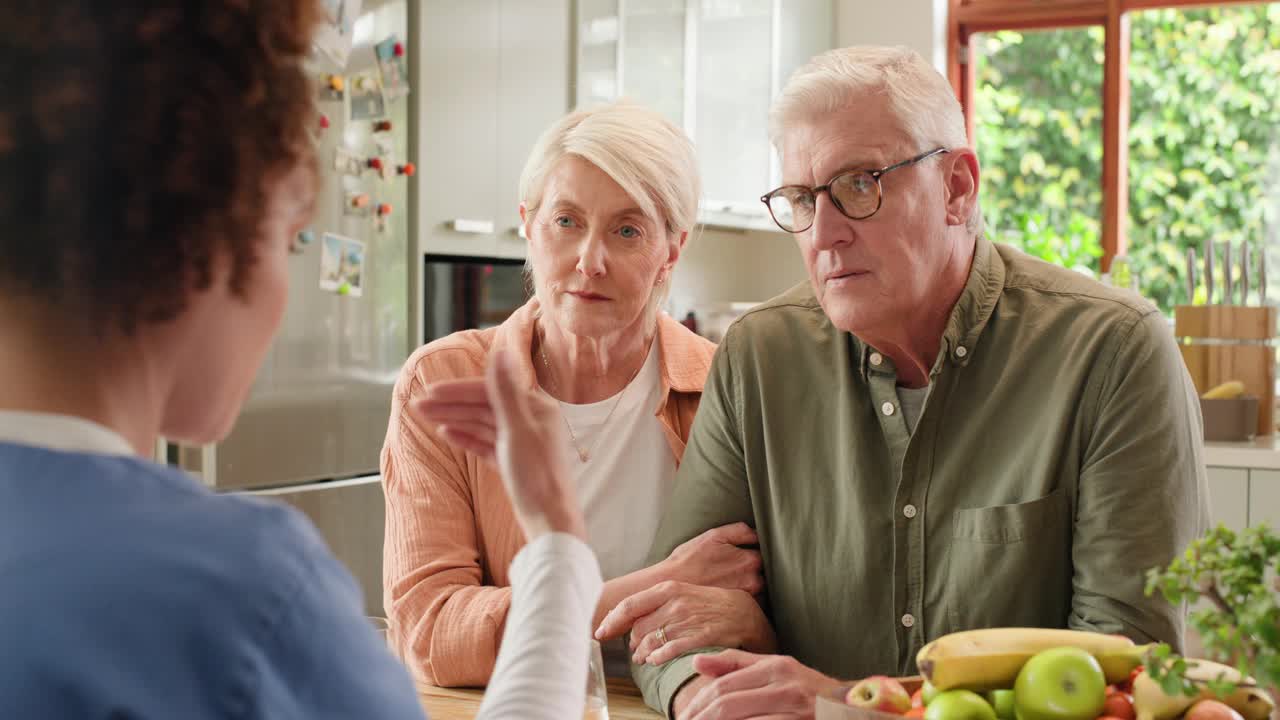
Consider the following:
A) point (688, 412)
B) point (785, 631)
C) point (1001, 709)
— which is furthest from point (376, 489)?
point (1001, 709)

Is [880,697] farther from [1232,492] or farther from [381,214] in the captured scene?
[1232,492]

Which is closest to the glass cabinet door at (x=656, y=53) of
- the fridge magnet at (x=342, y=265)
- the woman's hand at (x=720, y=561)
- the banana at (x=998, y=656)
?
the fridge magnet at (x=342, y=265)

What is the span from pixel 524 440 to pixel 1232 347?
10.3ft

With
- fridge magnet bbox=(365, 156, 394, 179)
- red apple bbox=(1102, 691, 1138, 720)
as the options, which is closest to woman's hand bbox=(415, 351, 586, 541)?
red apple bbox=(1102, 691, 1138, 720)

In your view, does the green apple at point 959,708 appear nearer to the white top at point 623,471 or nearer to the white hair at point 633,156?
the white top at point 623,471

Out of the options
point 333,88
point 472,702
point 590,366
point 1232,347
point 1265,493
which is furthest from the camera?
point 1232,347

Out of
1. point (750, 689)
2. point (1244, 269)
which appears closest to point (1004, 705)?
point (750, 689)

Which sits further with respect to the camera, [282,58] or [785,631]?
[785,631]

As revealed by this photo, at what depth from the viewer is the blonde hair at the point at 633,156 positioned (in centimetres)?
184

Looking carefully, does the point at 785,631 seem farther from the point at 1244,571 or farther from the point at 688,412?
the point at 1244,571

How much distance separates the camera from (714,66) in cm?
439

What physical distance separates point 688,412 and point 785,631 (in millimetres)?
399

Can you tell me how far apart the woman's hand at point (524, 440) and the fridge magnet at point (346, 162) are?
7.44ft

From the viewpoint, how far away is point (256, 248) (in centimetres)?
63
